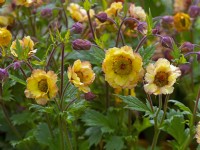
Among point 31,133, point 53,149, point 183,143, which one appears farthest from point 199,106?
→ point 31,133

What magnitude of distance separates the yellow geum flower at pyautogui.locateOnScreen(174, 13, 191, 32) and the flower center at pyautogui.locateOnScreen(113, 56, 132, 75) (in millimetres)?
526

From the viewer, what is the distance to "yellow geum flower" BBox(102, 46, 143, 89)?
126 cm

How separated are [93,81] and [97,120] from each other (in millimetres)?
156

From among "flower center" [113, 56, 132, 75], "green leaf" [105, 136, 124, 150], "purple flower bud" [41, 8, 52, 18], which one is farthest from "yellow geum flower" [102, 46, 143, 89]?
"purple flower bud" [41, 8, 52, 18]

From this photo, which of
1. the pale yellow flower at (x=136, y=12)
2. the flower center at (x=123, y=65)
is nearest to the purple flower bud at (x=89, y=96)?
the flower center at (x=123, y=65)

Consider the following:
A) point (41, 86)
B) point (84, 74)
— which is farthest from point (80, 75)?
point (41, 86)

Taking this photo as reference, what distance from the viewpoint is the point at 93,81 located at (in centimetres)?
157

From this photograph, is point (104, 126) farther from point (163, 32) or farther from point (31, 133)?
point (163, 32)

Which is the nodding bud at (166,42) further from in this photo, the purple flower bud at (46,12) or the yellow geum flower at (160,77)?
the purple flower bud at (46,12)

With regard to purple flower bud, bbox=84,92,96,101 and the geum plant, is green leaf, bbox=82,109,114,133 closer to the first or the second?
the geum plant

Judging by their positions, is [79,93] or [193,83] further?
[193,83]

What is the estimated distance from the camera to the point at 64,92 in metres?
1.34

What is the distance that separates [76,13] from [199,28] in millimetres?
748

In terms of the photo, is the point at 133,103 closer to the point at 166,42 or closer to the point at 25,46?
the point at 166,42
